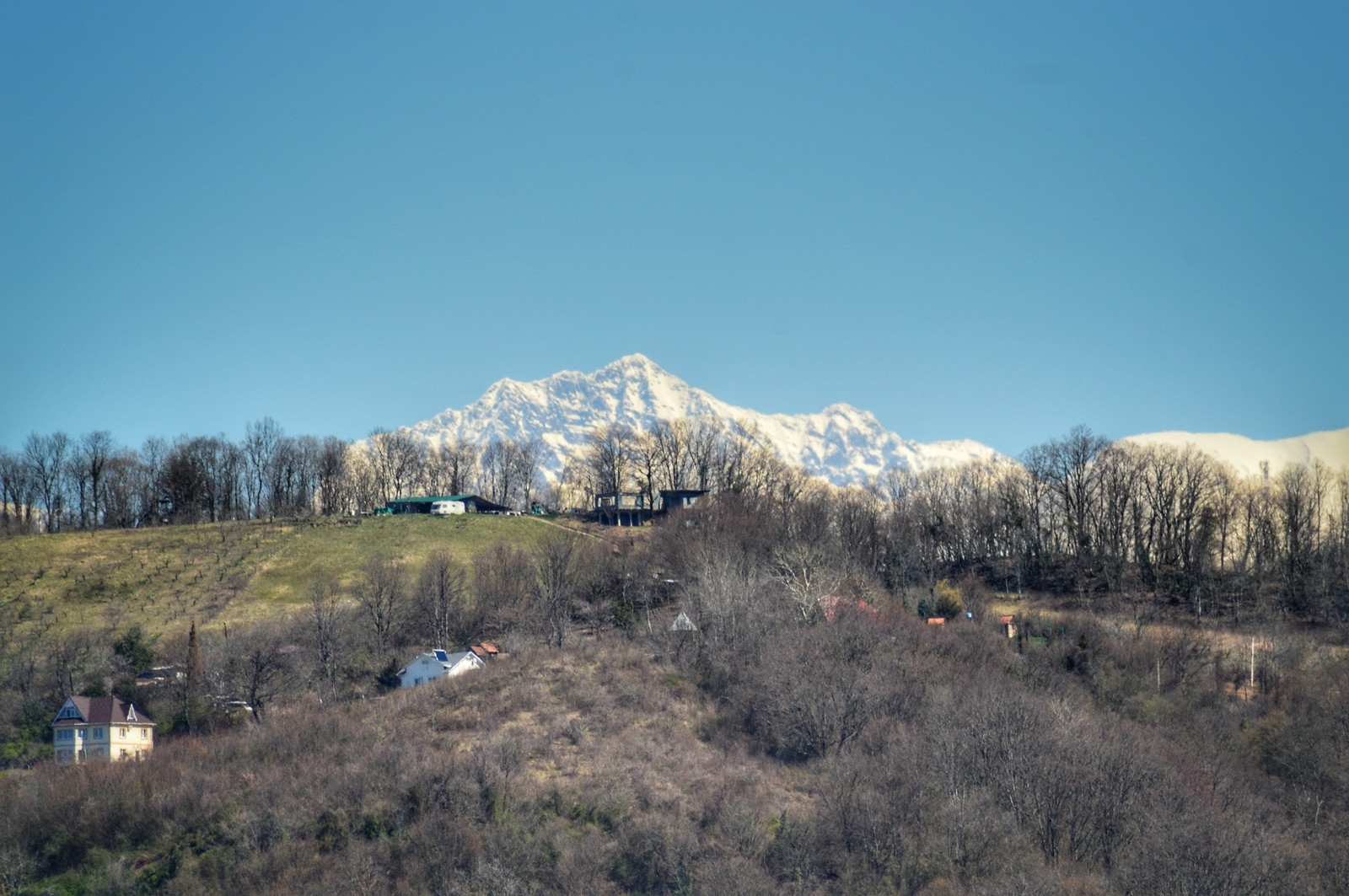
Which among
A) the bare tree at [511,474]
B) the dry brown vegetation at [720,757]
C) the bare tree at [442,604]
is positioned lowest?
the dry brown vegetation at [720,757]

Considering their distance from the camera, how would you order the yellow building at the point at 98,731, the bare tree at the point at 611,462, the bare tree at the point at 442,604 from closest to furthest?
the yellow building at the point at 98,731
the bare tree at the point at 442,604
the bare tree at the point at 611,462

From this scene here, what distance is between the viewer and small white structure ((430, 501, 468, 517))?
12331 cm

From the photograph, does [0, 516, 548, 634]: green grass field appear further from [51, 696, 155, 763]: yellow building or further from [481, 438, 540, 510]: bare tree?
[481, 438, 540, 510]: bare tree

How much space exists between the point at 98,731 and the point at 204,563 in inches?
1231

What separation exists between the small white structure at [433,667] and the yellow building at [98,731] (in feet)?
48.6

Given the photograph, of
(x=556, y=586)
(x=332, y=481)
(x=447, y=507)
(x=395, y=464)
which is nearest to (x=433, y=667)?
(x=556, y=586)

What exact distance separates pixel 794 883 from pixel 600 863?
8.28 metres

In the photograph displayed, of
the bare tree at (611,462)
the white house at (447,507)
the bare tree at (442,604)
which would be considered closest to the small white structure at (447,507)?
the white house at (447,507)

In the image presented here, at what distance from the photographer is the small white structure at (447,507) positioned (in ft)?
405

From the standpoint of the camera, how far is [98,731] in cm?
6556

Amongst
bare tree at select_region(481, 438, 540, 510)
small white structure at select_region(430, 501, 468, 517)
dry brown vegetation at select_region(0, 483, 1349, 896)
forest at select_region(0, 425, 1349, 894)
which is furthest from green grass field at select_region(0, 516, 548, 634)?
bare tree at select_region(481, 438, 540, 510)

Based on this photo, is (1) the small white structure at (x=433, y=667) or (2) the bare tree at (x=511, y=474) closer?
(1) the small white structure at (x=433, y=667)

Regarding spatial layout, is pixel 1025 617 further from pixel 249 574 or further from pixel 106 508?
pixel 106 508

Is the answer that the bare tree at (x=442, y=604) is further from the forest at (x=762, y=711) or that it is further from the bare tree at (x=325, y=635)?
the bare tree at (x=325, y=635)
